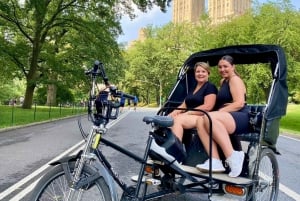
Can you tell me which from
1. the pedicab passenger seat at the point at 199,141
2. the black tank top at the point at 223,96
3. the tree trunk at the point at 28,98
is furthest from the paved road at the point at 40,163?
the tree trunk at the point at 28,98

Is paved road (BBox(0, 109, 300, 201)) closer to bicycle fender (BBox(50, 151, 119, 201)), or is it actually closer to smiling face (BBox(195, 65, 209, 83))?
smiling face (BBox(195, 65, 209, 83))

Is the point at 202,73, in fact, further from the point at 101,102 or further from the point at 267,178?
the point at 101,102

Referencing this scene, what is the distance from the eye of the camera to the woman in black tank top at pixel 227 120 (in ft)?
14.9

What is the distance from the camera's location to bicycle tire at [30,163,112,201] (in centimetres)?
364

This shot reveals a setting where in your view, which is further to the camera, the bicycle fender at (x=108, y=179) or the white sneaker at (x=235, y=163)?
the white sneaker at (x=235, y=163)

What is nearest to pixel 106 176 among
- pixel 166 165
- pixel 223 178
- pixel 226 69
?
pixel 166 165

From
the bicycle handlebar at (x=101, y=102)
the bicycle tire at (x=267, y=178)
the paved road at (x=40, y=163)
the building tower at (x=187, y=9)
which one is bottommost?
the paved road at (x=40, y=163)

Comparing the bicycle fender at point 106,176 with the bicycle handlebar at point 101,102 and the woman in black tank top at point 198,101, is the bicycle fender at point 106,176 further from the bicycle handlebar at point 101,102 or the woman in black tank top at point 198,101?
the woman in black tank top at point 198,101

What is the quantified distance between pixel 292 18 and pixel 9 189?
3188 centimetres

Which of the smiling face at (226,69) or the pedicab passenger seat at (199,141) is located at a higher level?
the smiling face at (226,69)

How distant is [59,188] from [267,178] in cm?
276

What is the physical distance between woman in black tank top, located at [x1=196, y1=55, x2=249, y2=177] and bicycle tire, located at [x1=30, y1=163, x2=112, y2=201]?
4.30ft

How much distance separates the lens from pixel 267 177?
209 inches

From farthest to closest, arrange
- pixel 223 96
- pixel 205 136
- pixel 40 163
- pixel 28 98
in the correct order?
pixel 28 98 → pixel 40 163 → pixel 223 96 → pixel 205 136
